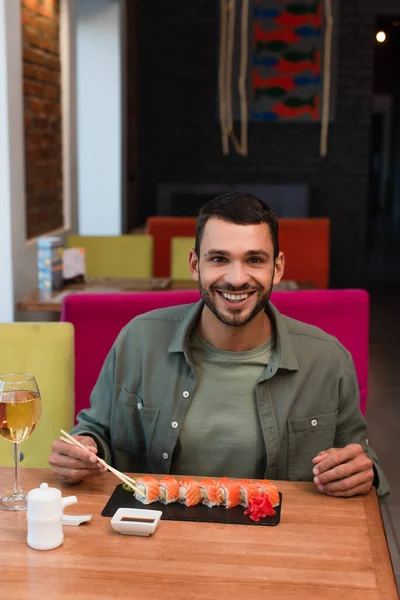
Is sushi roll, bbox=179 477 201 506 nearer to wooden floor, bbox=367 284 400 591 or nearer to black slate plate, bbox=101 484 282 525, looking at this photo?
black slate plate, bbox=101 484 282 525

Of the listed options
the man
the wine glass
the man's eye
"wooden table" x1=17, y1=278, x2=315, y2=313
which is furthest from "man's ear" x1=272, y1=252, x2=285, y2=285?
"wooden table" x1=17, y1=278, x2=315, y2=313

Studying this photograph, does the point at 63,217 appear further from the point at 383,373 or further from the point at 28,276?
the point at 383,373

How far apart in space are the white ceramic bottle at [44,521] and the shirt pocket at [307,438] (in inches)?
24.9

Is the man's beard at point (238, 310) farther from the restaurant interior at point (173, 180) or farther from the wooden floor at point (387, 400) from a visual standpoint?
the wooden floor at point (387, 400)

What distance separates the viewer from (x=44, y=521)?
122 centimetres

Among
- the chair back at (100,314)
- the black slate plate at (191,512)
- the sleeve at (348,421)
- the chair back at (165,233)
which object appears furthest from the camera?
the chair back at (165,233)

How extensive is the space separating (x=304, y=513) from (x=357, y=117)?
6.69 metres

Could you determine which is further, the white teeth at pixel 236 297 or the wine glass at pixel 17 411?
the white teeth at pixel 236 297

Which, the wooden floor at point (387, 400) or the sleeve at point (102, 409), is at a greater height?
the sleeve at point (102, 409)

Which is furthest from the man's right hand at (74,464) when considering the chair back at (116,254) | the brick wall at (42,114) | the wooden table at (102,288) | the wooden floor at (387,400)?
the chair back at (116,254)

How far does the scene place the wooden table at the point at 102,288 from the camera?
3461 millimetres

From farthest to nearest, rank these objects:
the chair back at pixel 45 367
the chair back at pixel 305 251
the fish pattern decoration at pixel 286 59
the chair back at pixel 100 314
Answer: the fish pattern decoration at pixel 286 59
the chair back at pixel 305 251
the chair back at pixel 100 314
the chair back at pixel 45 367

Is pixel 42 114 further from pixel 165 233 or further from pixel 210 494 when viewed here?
pixel 210 494

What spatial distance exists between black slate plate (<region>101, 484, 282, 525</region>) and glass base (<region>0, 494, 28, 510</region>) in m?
0.14
